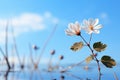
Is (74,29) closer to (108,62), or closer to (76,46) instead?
(76,46)

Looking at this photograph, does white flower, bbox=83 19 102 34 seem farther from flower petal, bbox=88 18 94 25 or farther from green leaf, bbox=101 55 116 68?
green leaf, bbox=101 55 116 68

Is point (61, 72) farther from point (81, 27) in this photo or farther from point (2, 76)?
point (81, 27)

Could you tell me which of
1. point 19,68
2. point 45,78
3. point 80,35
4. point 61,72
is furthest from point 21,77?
point 80,35

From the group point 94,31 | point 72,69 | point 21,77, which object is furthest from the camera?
point 21,77

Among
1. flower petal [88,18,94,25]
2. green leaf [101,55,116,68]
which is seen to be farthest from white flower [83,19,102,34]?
green leaf [101,55,116,68]

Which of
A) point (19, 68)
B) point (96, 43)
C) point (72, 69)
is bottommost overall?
point (96, 43)

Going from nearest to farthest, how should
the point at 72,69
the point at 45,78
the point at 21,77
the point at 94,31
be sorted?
the point at 94,31 < the point at 72,69 < the point at 45,78 < the point at 21,77

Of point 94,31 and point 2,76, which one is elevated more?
point 2,76

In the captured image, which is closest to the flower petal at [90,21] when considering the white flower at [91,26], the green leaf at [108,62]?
the white flower at [91,26]
